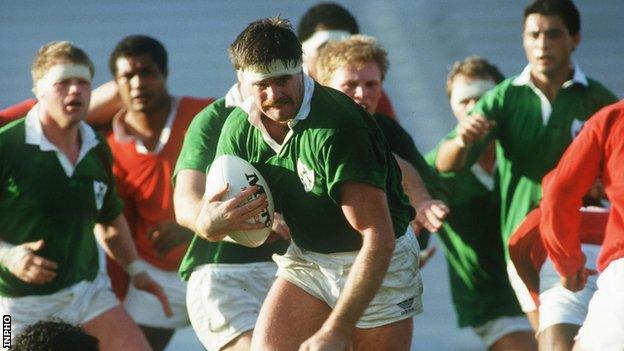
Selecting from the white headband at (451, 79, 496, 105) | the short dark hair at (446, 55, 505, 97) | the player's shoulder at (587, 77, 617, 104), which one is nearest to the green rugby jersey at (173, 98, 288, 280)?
the player's shoulder at (587, 77, 617, 104)

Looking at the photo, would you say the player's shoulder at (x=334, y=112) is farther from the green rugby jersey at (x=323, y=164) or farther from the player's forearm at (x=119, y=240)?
the player's forearm at (x=119, y=240)

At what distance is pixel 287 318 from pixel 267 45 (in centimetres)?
101

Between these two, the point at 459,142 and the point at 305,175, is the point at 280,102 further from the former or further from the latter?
the point at 459,142

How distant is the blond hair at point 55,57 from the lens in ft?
26.3

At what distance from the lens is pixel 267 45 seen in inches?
226

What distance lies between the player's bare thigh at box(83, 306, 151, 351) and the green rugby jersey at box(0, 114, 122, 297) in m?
0.27

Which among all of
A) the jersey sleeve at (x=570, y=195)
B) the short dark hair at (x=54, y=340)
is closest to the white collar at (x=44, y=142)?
the jersey sleeve at (x=570, y=195)

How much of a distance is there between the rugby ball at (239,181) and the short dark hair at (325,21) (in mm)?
3033

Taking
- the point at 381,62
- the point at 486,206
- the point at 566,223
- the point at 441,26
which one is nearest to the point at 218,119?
the point at 381,62

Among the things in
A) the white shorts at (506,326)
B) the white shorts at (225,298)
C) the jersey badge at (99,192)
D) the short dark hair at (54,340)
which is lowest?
the white shorts at (506,326)

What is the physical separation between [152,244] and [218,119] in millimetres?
1968

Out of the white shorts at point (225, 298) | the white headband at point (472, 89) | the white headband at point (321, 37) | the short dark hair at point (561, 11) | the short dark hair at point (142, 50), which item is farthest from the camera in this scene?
the white headband at point (472, 89)

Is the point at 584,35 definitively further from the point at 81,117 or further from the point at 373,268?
the point at 373,268

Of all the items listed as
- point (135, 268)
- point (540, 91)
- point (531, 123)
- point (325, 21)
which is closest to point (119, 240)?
point (135, 268)
